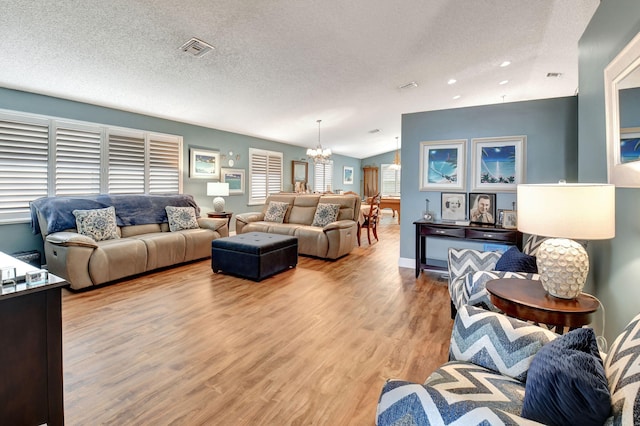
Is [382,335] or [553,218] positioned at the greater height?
[553,218]

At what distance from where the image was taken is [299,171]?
30.9 ft

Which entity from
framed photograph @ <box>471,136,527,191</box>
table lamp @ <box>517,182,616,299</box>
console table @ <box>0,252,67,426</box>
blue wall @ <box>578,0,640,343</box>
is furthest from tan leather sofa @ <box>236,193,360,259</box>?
console table @ <box>0,252,67,426</box>

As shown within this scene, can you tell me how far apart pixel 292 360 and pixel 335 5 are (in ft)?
10.2

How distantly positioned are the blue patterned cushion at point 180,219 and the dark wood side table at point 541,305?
4535 millimetres

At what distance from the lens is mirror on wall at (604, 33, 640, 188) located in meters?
1.54

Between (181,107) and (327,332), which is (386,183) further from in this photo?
(327,332)

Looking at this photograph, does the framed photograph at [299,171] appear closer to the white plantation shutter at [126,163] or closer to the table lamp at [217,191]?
the table lamp at [217,191]

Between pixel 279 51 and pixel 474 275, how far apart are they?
3.31 meters

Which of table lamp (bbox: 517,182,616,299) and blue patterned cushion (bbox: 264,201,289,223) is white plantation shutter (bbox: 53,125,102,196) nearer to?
blue patterned cushion (bbox: 264,201,289,223)

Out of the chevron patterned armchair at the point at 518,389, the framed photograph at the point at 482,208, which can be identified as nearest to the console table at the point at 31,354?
the chevron patterned armchair at the point at 518,389

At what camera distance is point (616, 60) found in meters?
1.73

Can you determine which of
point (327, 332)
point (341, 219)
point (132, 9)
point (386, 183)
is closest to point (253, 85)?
point (132, 9)

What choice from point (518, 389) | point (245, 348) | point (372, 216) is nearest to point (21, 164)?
point (245, 348)

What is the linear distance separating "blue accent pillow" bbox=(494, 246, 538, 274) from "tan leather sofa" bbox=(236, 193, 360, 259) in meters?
2.84
